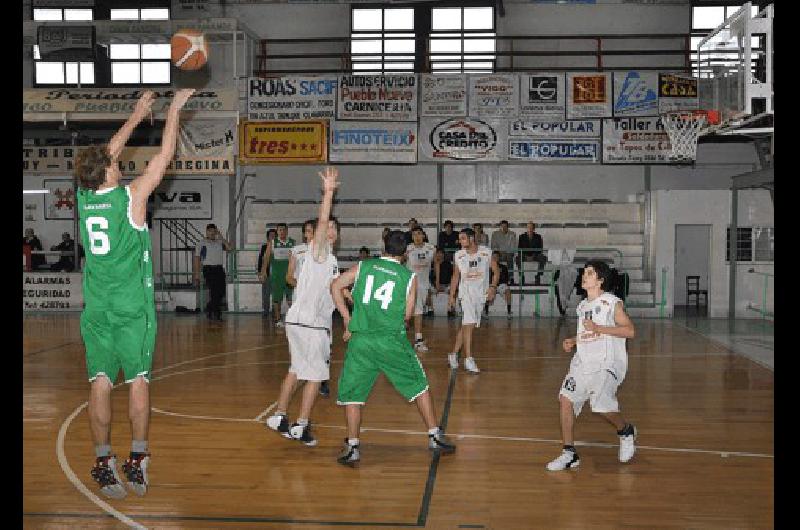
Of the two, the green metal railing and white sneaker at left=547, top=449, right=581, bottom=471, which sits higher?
the green metal railing

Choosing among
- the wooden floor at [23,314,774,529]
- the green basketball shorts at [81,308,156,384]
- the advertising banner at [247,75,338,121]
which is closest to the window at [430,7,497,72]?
the advertising banner at [247,75,338,121]

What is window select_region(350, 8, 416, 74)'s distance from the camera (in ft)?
78.4

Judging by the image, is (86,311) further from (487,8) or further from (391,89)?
(487,8)

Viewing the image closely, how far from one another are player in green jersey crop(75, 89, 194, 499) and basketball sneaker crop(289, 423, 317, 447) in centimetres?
190

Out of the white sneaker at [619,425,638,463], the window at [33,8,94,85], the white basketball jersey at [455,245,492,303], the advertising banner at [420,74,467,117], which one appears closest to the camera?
the white sneaker at [619,425,638,463]

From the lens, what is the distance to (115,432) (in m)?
8.12

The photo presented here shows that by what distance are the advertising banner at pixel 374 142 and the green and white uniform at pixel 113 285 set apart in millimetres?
15522

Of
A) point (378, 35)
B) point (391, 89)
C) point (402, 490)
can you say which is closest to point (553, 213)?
point (391, 89)

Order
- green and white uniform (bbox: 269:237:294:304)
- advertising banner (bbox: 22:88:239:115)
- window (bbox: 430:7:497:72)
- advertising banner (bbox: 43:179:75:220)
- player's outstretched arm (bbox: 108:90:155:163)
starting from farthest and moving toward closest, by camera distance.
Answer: window (bbox: 430:7:497:72) < advertising banner (bbox: 43:179:75:220) < advertising banner (bbox: 22:88:239:115) < green and white uniform (bbox: 269:237:294:304) < player's outstretched arm (bbox: 108:90:155:163)

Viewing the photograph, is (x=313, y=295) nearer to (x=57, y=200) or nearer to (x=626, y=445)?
(x=626, y=445)

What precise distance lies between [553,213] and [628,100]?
10.8ft

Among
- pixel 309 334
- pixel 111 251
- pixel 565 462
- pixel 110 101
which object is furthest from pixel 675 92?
pixel 111 251

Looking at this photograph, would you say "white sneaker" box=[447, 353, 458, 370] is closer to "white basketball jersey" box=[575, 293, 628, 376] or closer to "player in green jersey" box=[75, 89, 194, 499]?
"white basketball jersey" box=[575, 293, 628, 376]
